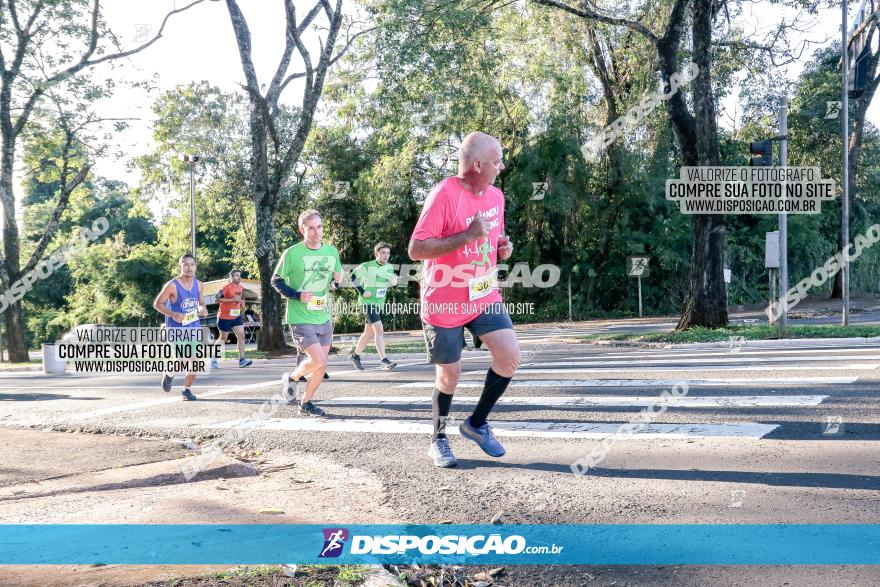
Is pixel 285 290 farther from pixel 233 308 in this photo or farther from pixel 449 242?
pixel 233 308

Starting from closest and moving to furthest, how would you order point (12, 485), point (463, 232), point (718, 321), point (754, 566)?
point (754, 566), point (463, 232), point (12, 485), point (718, 321)

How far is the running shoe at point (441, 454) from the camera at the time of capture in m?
5.11

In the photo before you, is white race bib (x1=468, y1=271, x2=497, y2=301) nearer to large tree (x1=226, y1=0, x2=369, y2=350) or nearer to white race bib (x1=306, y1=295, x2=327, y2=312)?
white race bib (x1=306, y1=295, x2=327, y2=312)

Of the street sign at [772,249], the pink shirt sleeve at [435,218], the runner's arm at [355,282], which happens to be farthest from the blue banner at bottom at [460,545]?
the street sign at [772,249]

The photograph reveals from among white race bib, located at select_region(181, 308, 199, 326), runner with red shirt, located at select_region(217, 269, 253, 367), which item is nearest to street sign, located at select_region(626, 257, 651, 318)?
runner with red shirt, located at select_region(217, 269, 253, 367)

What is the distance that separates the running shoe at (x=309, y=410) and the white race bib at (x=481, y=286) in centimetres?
326

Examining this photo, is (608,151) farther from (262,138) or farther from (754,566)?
(754,566)

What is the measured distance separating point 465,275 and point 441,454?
121 centimetres

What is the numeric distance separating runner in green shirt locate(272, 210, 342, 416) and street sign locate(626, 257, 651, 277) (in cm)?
2420

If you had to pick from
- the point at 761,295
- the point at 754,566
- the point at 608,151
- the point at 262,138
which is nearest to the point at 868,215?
the point at 761,295

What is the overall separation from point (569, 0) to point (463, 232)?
17.6 m

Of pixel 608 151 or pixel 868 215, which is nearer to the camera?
pixel 608 151

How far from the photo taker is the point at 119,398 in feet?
33.8
